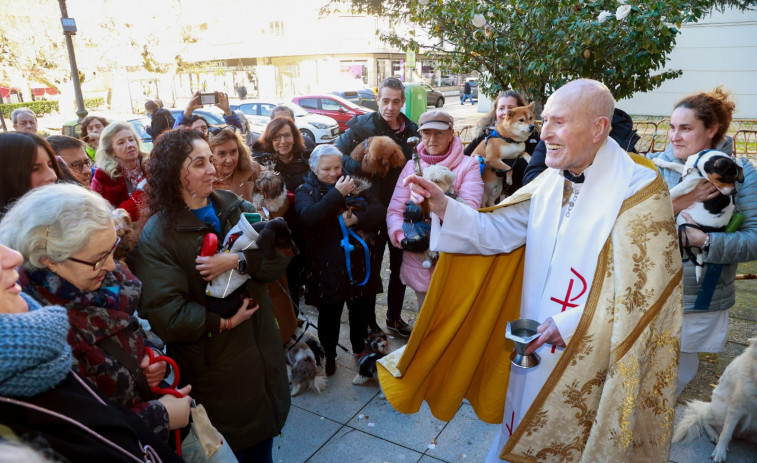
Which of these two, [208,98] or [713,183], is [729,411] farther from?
[208,98]

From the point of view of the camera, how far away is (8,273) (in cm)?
117

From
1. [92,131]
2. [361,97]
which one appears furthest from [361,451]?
[361,97]

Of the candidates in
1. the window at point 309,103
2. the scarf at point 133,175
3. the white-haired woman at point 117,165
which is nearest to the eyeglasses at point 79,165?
the white-haired woman at point 117,165

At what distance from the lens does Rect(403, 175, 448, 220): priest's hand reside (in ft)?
8.14

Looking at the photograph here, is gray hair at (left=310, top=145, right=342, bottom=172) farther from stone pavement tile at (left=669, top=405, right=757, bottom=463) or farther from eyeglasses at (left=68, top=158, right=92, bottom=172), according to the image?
stone pavement tile at (left=669, top=405, right=757, bottom=463)

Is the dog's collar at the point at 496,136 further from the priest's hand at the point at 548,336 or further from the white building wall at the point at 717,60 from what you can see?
the white building wall at the point at 717,60

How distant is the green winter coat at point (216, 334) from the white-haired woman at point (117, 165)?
2004 mm

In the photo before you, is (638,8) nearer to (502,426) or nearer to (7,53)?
(502,426)

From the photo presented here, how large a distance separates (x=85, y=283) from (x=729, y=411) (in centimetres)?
347

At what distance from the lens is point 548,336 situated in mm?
2137

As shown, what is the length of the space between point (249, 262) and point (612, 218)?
1.74 meters

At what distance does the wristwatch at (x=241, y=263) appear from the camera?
2330mm

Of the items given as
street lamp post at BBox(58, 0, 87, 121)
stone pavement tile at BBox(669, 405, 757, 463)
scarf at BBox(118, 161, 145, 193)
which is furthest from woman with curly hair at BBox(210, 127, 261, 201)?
street lamp post at BBox(58, 0, 87, 121)

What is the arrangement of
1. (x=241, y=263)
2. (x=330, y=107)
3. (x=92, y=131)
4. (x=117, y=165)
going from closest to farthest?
1. (x=241, y=263)
2. (x=117, y=165)
3. (x=92, y=131)
4. (x=330, y=107)
